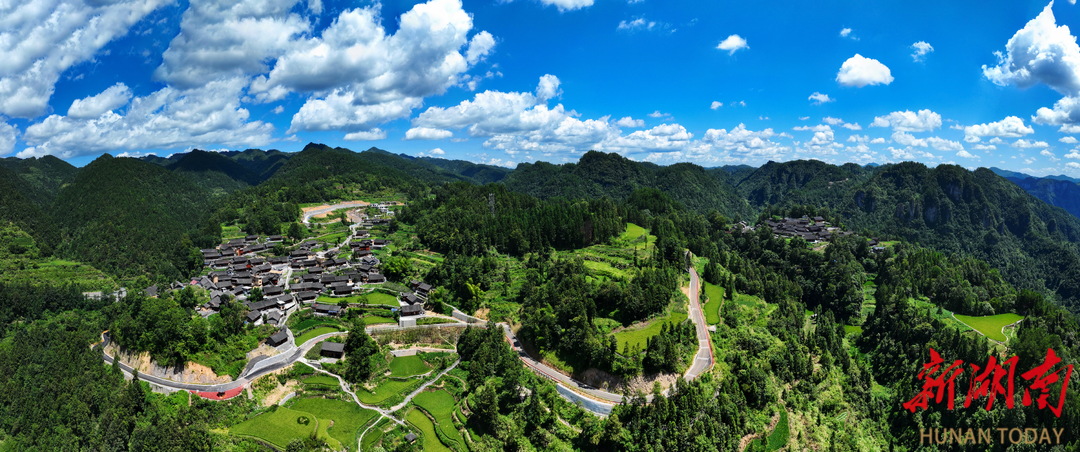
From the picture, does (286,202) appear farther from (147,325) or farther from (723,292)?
(723,292)

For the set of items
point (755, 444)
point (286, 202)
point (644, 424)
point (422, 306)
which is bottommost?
point (755, 444)

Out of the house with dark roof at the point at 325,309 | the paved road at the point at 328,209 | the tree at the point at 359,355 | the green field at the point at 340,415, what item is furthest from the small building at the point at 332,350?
the paved road at the point at 328,209

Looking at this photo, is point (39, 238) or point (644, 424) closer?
point (644, 424)

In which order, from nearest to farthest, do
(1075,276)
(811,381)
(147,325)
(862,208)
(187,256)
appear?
(147,325) < (811,381) < (187,256) < (1075,276) < (862,208)

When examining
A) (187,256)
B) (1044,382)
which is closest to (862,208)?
(1044,382)

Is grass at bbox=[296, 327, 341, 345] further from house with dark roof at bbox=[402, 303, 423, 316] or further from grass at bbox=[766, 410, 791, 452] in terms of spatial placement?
grass at bbox=[766, 410, 791, 452]

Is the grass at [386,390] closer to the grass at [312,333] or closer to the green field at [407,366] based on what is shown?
the green field at [407,366]
